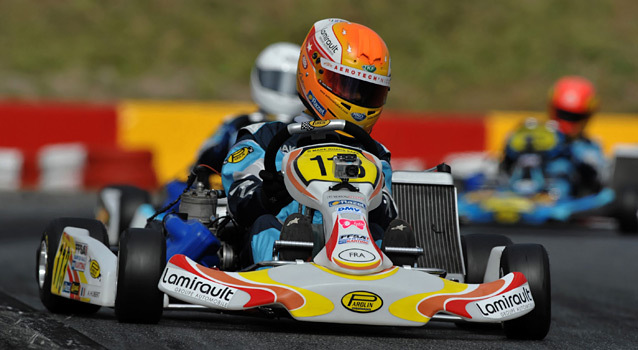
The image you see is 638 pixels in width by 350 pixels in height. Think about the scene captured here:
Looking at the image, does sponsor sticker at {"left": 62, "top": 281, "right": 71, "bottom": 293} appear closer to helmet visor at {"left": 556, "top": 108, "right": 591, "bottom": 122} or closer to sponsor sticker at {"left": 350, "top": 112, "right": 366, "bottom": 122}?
sponsor sticker at {"left": 350, "top": 112, "right": 366, "bottom": 122}

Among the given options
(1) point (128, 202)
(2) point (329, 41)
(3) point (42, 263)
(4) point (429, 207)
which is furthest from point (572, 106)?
(3) point (42, 263)

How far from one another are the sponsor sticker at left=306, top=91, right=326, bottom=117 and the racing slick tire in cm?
109

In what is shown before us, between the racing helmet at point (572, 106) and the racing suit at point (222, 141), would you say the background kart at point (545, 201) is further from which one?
the racing suit at point (222, 141)

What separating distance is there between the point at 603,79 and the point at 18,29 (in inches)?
427

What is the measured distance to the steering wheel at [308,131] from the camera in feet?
16.3

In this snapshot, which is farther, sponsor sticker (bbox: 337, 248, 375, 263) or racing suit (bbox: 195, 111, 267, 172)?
racing suit (bbox: 195, 111, 267, 172)

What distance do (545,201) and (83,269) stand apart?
7679 millimetres

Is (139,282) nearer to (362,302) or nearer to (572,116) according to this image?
(362,302)

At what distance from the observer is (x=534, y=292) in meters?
4.84

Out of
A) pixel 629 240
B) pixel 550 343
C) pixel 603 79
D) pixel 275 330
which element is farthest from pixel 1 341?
pixel 603 79

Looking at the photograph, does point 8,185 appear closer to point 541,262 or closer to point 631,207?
point 631,207

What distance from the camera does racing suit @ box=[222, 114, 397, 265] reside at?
16.1ft

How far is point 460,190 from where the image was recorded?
12.5 metres

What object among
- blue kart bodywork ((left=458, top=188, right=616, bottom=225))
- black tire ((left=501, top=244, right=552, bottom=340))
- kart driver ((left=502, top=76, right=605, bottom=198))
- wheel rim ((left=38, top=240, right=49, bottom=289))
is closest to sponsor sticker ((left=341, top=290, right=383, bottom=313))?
black tire ((left=501, top=244, right=552, bottom=340))
